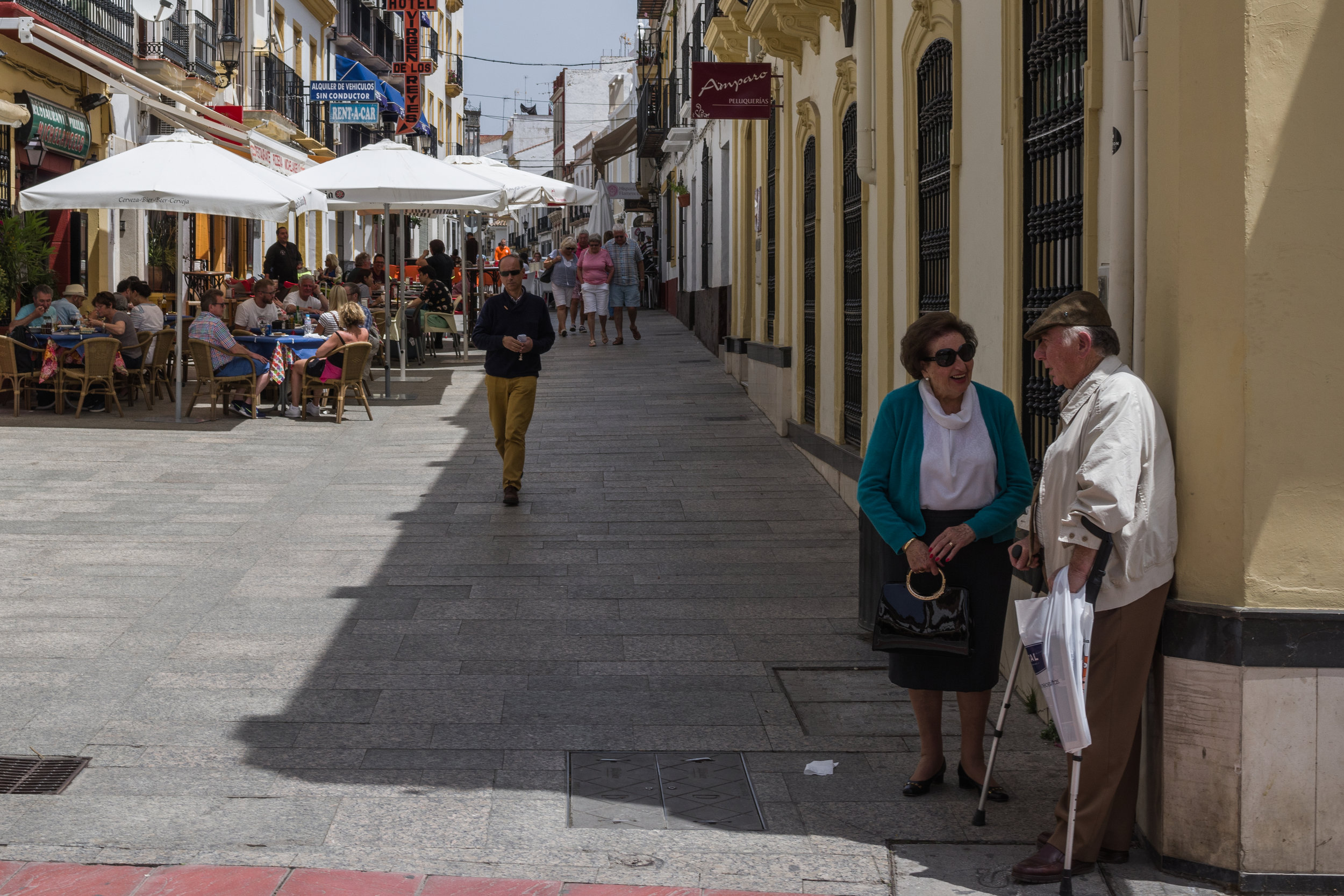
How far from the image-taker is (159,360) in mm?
15898

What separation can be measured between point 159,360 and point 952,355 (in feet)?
42.1

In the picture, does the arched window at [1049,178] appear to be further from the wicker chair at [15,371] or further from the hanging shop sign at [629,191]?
the hanging shop sign at [629,191]

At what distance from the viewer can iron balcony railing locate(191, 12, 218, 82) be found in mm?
25672

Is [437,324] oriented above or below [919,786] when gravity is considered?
above

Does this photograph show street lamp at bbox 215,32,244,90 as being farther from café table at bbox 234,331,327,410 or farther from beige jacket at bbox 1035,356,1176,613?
beige jacket at bbox 1035,356,1176,613

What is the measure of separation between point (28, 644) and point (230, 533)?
272cm

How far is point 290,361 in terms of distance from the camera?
14.9 m

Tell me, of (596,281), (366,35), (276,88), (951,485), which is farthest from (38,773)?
(366,35)

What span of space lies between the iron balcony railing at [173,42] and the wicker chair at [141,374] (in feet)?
31.7

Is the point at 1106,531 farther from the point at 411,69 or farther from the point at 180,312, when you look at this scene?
the point at 411,69

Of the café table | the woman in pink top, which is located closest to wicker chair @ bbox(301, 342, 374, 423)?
the café table

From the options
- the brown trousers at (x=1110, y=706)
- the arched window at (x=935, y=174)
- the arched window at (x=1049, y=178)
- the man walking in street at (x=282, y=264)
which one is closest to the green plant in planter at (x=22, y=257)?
the man walking in street at (x=282, y=264)

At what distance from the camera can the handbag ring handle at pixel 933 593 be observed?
15.9 ft

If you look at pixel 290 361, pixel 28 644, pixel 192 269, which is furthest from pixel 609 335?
pixel 28 644
